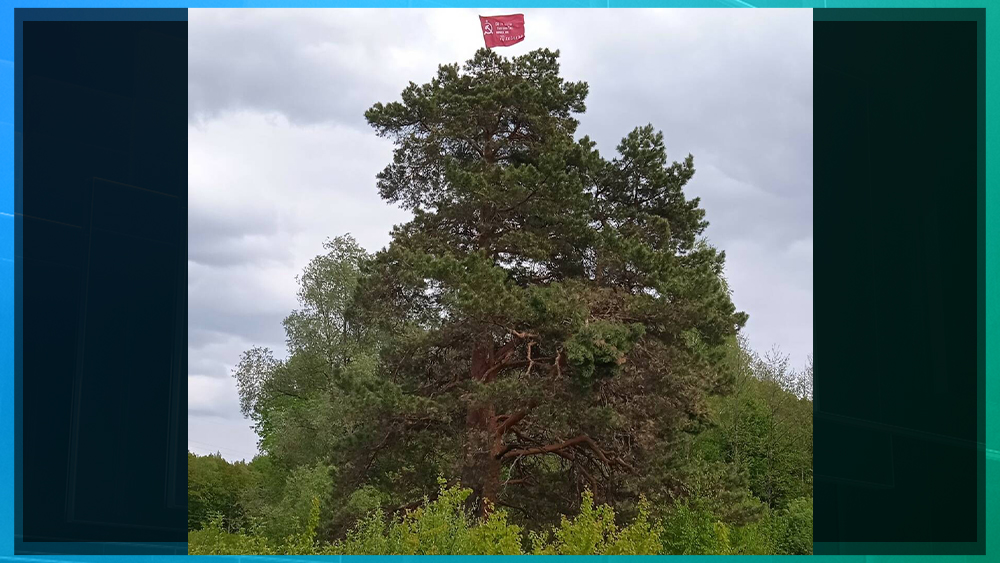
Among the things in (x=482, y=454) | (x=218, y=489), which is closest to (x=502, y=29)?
(x=482, y=454)

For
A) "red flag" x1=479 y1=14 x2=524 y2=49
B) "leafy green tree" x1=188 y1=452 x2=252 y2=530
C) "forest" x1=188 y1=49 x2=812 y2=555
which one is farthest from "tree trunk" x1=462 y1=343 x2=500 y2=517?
"leafy green tree" x1=188 y1=452 x2=252 y2=530

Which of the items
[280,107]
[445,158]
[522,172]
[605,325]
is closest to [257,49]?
[280,107]

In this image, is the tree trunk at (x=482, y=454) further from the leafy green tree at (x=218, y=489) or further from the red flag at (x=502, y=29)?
the leafy green tree at (x=218, y=489)

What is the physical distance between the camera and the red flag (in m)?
8.68

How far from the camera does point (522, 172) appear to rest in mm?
9789

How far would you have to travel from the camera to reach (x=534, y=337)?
9.59 m

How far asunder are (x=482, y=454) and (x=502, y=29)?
4216mm

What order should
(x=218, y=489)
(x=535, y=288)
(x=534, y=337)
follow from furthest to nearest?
1. (x=218, y=489)
2. (x=534, y=337)
3. (x=535, y=288)

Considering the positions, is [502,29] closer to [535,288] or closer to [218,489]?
[535,288]

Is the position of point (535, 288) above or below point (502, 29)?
below

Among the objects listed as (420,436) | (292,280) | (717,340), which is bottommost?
(420,436)

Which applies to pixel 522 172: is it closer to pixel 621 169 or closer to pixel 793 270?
Result: pixel 621 169
